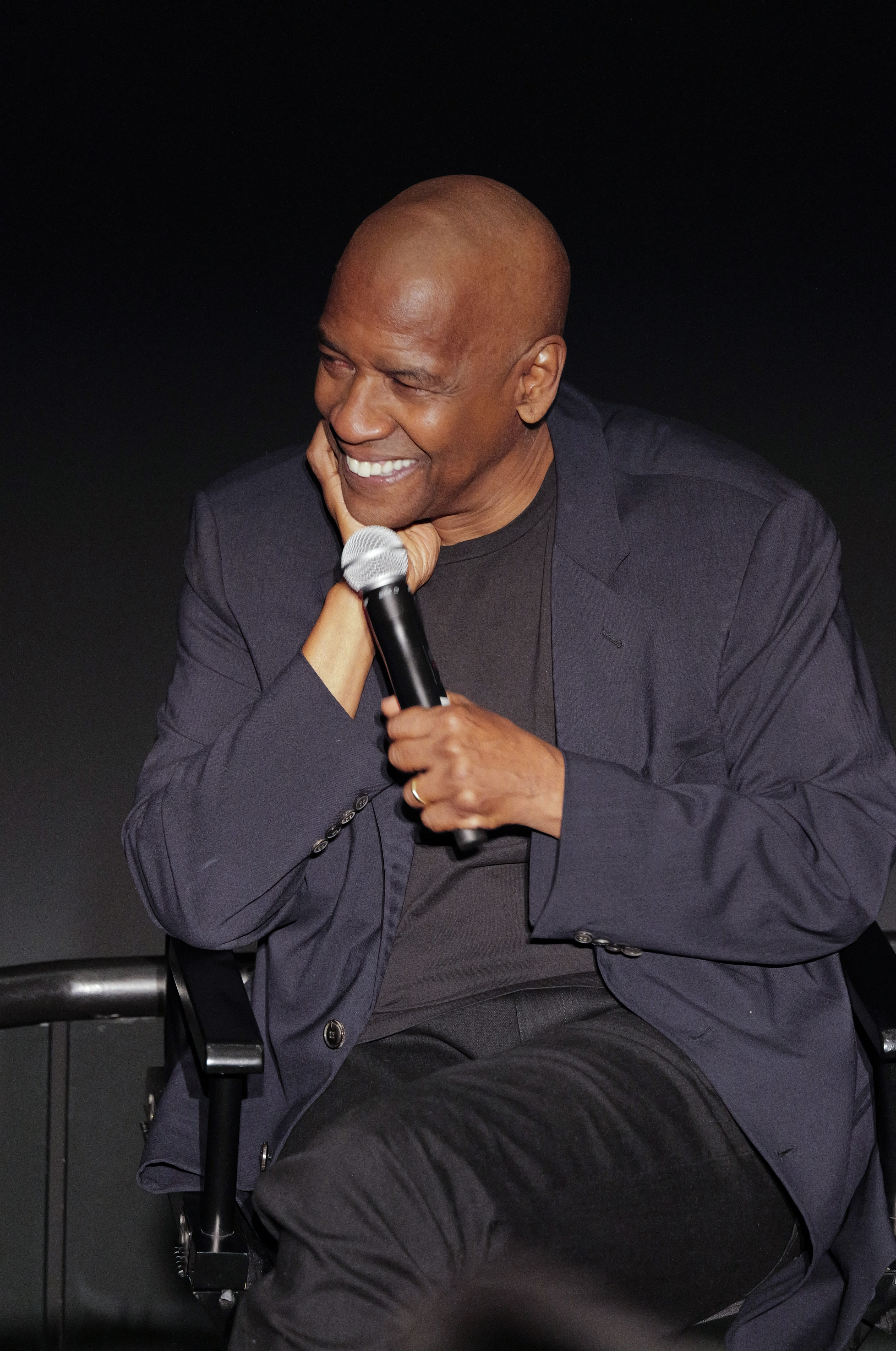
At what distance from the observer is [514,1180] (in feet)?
5.01

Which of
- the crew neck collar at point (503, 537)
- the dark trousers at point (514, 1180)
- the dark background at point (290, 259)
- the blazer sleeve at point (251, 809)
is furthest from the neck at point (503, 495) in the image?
the dark background at point (290, 259)

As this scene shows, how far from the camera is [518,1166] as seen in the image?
1.53 m

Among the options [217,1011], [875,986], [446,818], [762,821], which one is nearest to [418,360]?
[446,818]

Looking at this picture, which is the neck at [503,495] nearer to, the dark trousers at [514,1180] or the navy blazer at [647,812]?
the navy blazer at [647,812]

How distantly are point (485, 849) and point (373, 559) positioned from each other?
0.43 meters

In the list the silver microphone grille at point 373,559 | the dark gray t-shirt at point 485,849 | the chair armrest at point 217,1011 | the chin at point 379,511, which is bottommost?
the chair armrest at point 217,1011

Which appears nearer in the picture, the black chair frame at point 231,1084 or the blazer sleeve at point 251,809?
the black chair frame at point 231,1084

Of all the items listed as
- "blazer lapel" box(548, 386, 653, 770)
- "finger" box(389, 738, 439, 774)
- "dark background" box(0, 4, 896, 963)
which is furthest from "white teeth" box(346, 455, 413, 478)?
"dark background" box(0, 4, 896, 963)

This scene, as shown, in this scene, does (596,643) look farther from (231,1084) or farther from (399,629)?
(231,1084)

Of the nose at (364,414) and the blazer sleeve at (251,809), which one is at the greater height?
the nose at (364,414)

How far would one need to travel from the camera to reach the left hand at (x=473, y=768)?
1.58 metres

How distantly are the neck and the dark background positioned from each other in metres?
1.17

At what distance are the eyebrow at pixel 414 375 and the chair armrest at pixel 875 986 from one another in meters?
0.79

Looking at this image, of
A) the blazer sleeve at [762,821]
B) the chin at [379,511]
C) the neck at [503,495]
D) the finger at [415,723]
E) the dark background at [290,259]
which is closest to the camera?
the finger at [415,723]
